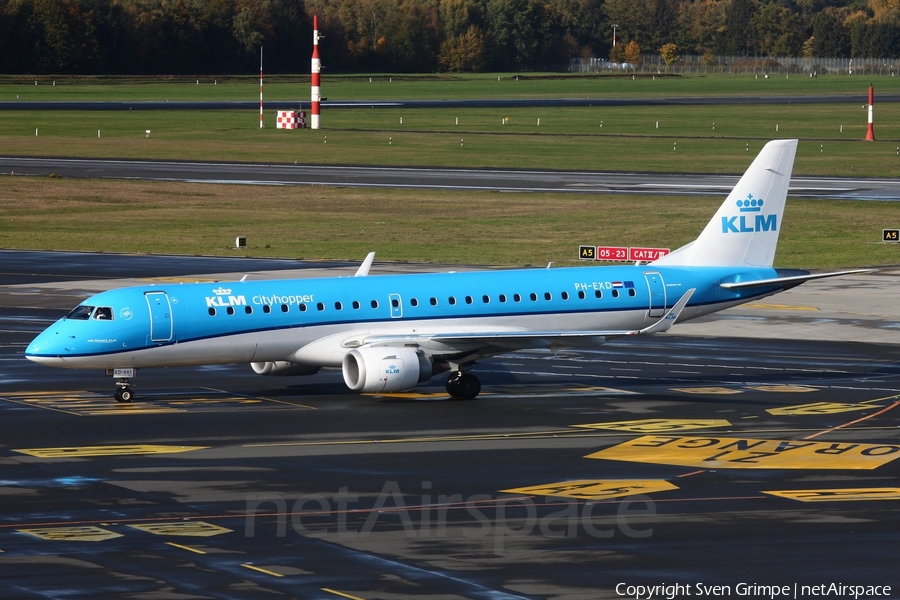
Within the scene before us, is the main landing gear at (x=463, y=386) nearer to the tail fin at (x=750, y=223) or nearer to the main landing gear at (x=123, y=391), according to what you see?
the tail fin at (x=750, y=223)

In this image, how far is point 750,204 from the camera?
49.4m

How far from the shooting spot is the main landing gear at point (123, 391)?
138 feet

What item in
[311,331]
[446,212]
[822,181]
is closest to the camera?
[311,331]

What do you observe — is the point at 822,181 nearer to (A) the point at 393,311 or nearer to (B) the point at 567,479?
(A) the point at 393,311

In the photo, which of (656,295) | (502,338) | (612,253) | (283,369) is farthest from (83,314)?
(612,253)

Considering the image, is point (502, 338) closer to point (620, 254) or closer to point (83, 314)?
point (83, 314)

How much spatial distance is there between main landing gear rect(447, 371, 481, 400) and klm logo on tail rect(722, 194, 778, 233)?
11232 mm

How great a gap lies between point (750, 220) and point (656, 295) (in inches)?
204

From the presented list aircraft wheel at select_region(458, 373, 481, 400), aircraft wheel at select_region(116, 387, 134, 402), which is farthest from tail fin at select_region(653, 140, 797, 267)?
aircraft wheel at select_region(116, 387, 134, 402)

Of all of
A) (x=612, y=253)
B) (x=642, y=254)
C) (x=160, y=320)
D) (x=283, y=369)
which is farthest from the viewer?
(x=612, y=253)

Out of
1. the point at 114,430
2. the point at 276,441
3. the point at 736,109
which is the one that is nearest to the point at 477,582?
the point at 276,441

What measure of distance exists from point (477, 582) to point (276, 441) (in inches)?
535

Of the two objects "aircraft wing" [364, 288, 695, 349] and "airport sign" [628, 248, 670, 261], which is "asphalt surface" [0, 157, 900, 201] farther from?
"aircraft wing" [364, 288, 695, 349]

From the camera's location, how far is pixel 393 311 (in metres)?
43.6
